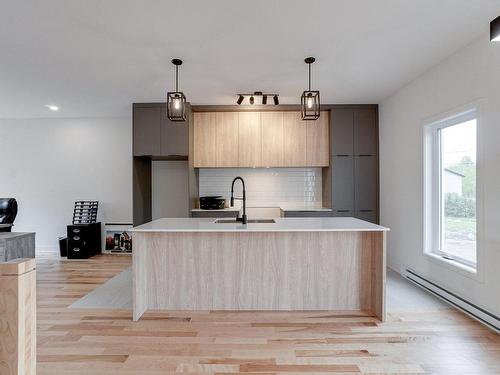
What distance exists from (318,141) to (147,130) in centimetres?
283

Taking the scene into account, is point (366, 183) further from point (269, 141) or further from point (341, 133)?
point (269, 141)

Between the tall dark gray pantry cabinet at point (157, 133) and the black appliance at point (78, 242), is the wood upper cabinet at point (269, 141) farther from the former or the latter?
the black appliance at point (78, 242)

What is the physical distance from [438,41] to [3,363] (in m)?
3.71

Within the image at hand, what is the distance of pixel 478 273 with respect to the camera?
2.64 metres

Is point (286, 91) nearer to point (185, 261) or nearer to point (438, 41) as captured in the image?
point (438, 41)

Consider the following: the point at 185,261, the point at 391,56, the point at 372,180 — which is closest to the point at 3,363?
the point at 185,261

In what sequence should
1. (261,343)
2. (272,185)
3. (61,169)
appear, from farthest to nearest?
(61,169), (272,185), (261,343)

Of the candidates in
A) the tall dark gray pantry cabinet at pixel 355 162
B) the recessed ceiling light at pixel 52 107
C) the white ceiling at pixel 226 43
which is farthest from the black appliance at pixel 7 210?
the tall dark gray pantry cabinet at pixel 355 162

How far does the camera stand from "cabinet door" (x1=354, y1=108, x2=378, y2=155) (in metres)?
4.75

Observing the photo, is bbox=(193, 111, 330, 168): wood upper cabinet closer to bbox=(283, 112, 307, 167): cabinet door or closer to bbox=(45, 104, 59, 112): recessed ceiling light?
bbox=(283, 112, 307, 167): cabinet door

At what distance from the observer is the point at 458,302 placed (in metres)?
2.85

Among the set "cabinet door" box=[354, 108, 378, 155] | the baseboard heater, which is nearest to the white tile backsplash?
"cabinet door" box=[354, 108, 378, 155]

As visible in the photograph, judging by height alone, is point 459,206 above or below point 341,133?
below

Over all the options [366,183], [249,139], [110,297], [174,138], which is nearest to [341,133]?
[366,183]
